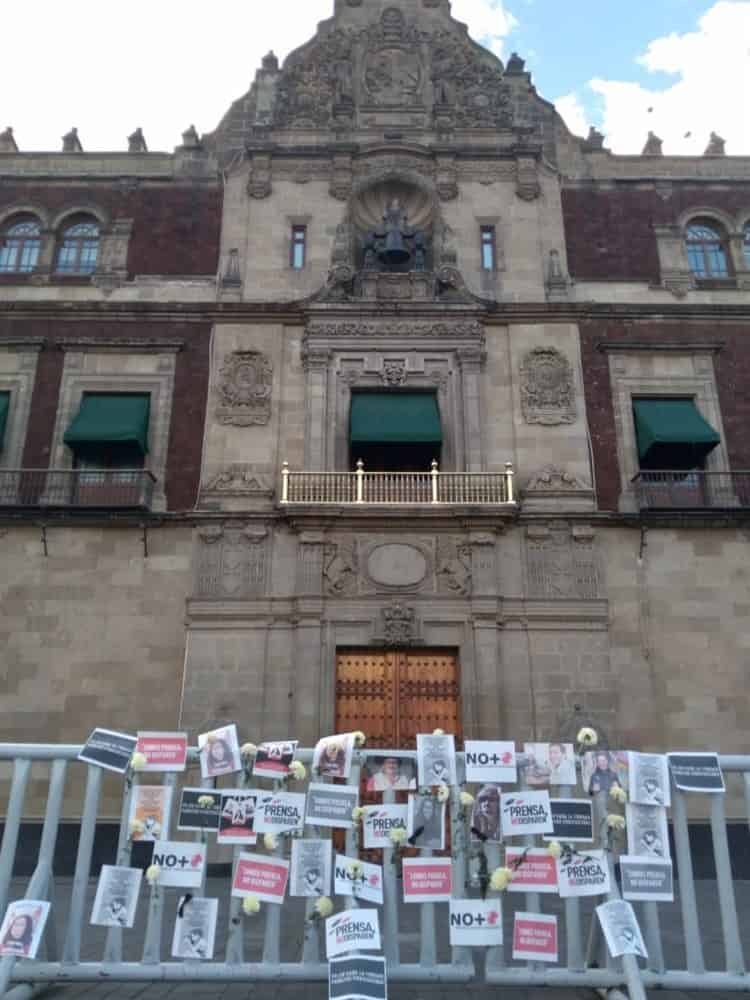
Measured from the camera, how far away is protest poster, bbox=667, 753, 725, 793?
20.5 feet

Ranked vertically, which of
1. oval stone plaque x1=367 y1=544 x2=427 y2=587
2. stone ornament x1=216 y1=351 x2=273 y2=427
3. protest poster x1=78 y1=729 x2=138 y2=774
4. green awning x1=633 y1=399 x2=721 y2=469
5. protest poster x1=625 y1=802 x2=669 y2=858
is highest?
stone ornament x1=216 y1=351 x2=273 y2=427

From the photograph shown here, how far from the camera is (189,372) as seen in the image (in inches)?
701

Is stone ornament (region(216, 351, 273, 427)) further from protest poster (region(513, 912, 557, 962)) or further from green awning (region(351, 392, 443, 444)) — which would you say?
protest poster (region(513, 912, 557, 962))

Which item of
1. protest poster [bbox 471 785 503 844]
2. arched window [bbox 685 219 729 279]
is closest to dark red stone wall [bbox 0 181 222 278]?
arched window [bbox 685 219 729 279]

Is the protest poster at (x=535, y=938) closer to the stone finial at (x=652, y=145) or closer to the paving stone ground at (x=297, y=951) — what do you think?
the paving stone ground at (x=297, y=951)

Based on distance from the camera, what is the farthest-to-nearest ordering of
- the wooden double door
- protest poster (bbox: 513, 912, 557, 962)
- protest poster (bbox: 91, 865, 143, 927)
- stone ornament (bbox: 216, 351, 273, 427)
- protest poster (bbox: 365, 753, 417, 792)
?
stone ornament (bbox: 216, 351, 273, 427), the wooden double door, protest poster (bbox: 365, 753, 417, 792), protest poster (bbox: 91, 865, 143, 927), protest poster (bbox: 513, 912, 557, 962)

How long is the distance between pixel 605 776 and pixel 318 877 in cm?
243

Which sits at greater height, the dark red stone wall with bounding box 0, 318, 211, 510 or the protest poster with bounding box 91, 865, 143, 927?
the dark red stone wall with bounding box 0, 318, 211, 510

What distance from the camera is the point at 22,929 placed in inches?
231

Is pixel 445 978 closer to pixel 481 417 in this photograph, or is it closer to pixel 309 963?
pixel 309 963

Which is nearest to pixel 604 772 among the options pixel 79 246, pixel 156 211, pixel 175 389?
pixel 175 389

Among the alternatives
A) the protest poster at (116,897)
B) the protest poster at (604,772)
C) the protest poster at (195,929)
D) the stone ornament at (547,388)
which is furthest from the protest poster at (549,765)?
the stone ornament at (547,388)

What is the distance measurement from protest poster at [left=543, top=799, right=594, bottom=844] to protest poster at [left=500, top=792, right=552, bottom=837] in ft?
0.39

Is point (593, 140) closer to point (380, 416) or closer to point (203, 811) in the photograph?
point (380, 416)
